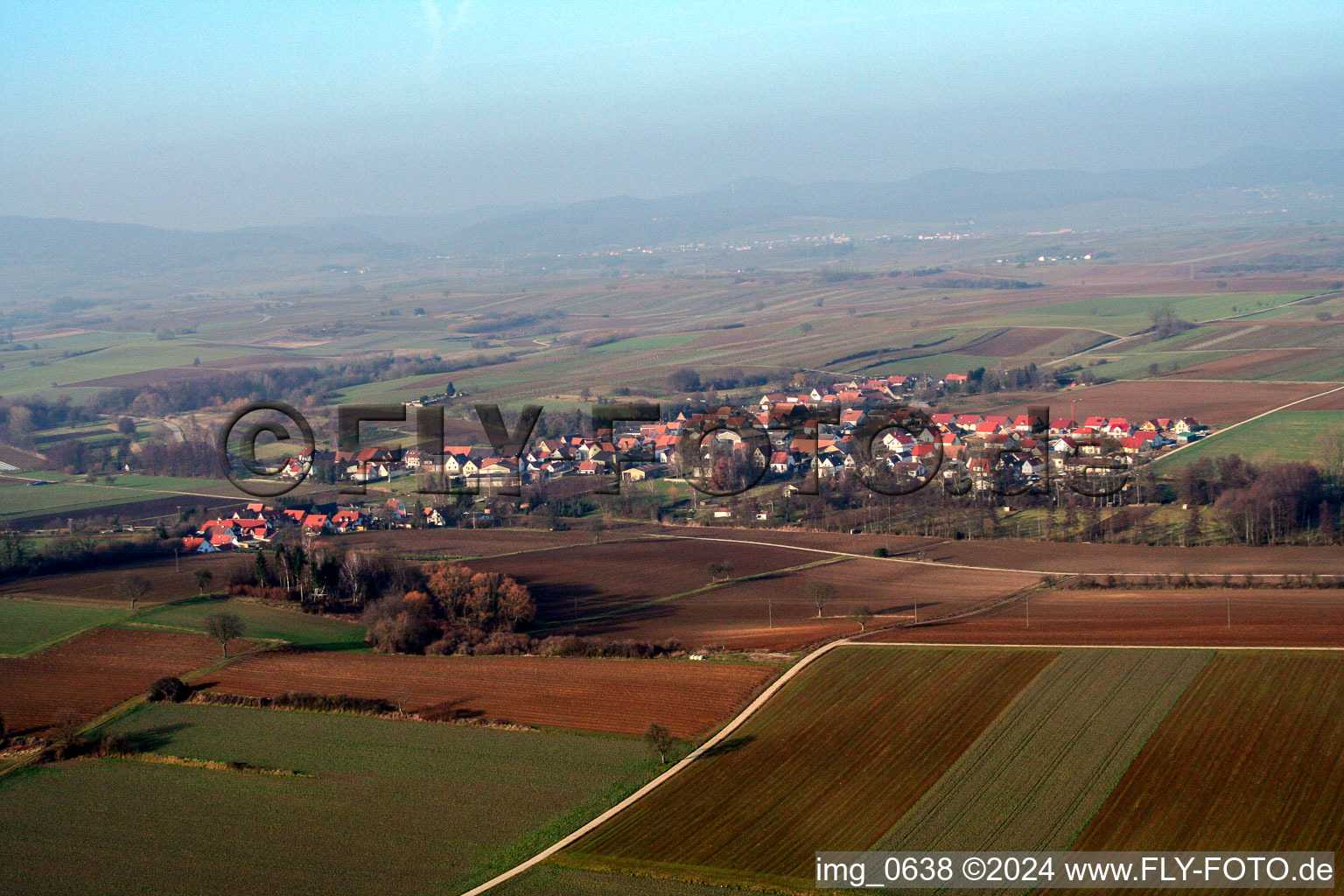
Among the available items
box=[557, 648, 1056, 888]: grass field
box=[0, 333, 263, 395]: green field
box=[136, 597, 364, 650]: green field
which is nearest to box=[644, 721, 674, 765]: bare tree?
box=[557, 648, 1056, 888]: grass field

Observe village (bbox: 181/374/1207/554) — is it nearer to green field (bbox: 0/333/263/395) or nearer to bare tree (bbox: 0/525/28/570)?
bare tree (bbox: 0/525/28/570)

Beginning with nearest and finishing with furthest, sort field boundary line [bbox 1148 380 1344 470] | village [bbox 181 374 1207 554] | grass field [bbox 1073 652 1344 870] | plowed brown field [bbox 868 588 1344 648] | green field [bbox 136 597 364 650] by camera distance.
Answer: grass field [bbox 1073 652 1344 870], plowed brown field [bbox 868 588 1344 648], green field [bbox 136 597 364 650], village [bbox 181 374 1207 554], field boundary line [bbox 1148 380 1344 470]

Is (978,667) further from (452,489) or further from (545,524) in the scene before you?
(452,489)

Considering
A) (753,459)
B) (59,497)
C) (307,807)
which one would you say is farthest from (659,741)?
(59,497)

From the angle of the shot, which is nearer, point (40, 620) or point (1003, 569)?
point (40, 620)

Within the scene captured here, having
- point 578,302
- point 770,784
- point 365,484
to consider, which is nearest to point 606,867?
point 770,784

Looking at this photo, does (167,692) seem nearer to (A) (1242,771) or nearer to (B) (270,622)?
(B) (270,622)

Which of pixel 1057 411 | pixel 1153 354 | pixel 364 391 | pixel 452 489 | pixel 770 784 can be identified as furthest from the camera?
pixel 364 391
